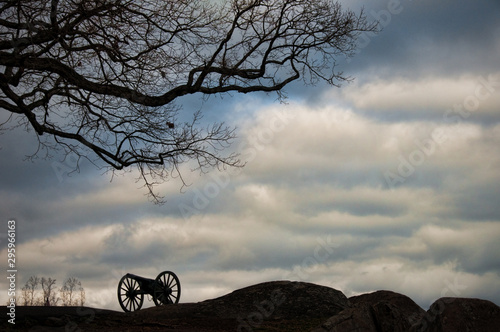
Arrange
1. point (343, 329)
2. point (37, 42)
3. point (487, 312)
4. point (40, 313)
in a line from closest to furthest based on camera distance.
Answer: point (487, 312) < point (343, 329) < point (37, 42) < point (40, 313)

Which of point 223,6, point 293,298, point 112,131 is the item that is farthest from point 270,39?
point 293,298

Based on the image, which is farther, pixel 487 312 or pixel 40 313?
pixel 40 313

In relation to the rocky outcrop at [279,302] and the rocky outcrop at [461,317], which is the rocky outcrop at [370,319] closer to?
the rocky outcrop at [461,317]

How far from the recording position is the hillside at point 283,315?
21.2 ft

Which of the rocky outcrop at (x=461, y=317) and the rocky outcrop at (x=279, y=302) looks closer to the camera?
the rocky outcrop at (x=461, y=317)

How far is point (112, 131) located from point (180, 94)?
1.87 meters

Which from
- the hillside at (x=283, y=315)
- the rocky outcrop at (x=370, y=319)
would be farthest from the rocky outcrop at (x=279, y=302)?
the rocky outcrop at (x=370, y=319)

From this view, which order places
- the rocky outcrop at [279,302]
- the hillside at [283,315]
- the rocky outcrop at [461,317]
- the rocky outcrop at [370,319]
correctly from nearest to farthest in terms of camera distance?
the rocky outcrop at [461,317], the hillside at [283,315], the rocky outcrop at [370,319], the rocky outcrop at [279,302]

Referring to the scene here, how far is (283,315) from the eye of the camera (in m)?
11.3

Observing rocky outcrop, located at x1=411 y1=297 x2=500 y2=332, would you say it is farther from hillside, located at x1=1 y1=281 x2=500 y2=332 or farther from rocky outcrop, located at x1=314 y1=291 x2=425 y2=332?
rocky outcrop, located at x1=314 y1=291 x2=425 y2=332

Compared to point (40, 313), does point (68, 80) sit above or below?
above

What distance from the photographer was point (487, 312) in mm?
6449

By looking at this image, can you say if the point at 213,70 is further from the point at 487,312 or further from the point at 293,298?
the point at 487,312

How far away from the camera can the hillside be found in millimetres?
6477
